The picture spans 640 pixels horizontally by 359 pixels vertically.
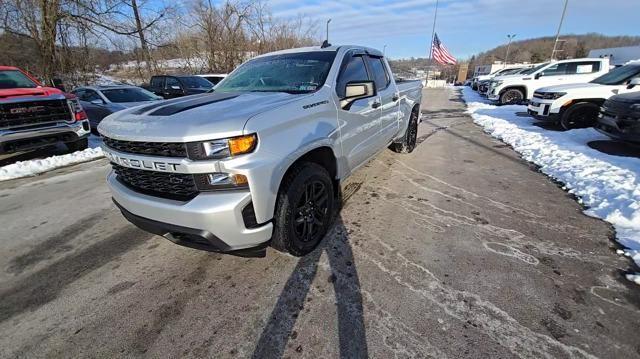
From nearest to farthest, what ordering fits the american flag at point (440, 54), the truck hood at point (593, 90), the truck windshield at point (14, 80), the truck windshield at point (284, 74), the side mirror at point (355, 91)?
the side mirror at point (355, 91) < the truck windshield at point (284, 74) < the truck windshield at point (14, 80) < the truck hood at point (593, 90) < the american flag at point (440, 54)

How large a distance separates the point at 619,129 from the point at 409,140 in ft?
12.3

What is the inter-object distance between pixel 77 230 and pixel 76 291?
1339mm

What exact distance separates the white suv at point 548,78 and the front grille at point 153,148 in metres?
15.3

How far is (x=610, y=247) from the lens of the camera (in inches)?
116

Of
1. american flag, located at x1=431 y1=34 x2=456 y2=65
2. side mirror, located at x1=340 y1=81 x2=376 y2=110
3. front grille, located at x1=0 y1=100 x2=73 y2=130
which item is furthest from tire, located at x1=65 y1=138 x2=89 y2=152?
american flag, located at x1=431 y1=34 x2=456 y2=65

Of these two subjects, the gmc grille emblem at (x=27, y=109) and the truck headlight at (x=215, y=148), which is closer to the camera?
the truck headlight at (x=215, y=148)

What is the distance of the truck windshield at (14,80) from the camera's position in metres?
6.30

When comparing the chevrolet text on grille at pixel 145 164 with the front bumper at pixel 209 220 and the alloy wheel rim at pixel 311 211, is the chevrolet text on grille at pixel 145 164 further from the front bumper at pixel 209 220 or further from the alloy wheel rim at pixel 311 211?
the alloy wheel rim at pixel 311 211

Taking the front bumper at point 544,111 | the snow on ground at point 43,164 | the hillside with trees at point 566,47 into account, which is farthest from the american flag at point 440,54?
the hillside with trees at point 566,47

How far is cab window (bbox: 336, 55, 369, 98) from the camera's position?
321 centimetres

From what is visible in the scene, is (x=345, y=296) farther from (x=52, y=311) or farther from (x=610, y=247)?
(x=610, y=247)

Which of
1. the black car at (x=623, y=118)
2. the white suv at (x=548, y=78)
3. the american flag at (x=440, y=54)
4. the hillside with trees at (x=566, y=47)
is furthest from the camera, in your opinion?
the hillside with trees at (x=566, y=47)

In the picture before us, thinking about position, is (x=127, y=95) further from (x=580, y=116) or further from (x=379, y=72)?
(x=580, y=116)

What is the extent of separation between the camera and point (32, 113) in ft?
19.7
